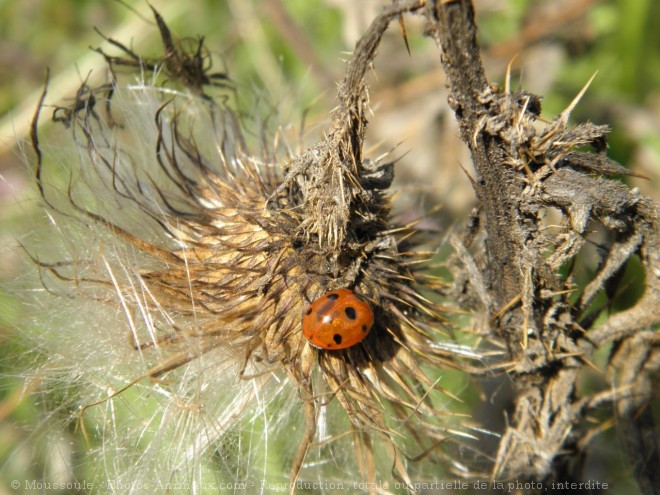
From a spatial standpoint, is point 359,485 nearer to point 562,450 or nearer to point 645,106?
point 562,450

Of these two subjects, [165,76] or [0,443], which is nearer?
[165,76]

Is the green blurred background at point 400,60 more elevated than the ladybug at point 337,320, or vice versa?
the green blurred background at point 400,60

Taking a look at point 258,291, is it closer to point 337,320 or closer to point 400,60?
point 337,320

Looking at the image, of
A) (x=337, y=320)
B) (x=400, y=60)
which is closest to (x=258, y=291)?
(x=337, y=320)

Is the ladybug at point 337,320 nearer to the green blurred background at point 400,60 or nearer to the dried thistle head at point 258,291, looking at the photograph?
the dried thistle head at point 258,291

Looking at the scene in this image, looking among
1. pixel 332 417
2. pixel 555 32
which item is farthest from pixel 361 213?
pixel 555 32

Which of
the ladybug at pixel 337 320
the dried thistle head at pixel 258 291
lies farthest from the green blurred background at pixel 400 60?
the ladybug at pixel 337 320
